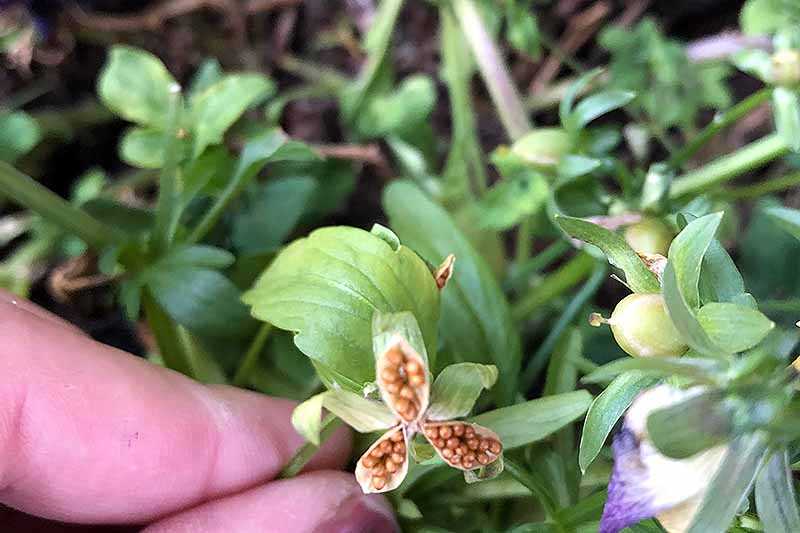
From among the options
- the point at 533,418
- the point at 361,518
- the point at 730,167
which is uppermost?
the point at 730,167

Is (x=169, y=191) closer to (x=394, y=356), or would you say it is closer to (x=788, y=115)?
(x=394, y=356)

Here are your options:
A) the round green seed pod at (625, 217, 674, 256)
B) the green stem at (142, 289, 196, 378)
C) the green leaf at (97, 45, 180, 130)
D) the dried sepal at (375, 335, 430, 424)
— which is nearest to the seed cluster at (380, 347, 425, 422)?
the dried sepal at (375, 335, 430, 424)

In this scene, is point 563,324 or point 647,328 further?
point 563,324

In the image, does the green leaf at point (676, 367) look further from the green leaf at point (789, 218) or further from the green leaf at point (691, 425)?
the green leaf at point (789, 218)

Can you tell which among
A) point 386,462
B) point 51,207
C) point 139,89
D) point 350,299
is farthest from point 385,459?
point 139,89

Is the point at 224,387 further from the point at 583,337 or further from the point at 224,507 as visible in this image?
the point at 583,337

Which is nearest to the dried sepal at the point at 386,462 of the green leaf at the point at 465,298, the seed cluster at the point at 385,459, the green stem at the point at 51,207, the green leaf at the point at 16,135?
the seed cluster at the point at 385,459
